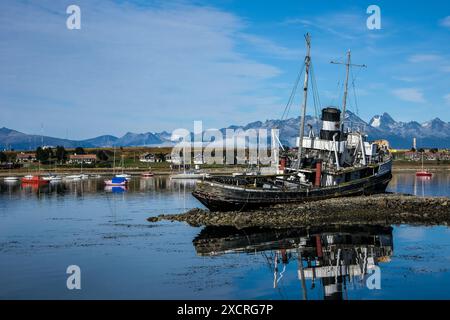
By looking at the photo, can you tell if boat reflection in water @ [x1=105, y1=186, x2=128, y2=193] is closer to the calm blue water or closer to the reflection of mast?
the calm blue water

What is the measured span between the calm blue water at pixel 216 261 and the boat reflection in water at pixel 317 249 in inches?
2.7

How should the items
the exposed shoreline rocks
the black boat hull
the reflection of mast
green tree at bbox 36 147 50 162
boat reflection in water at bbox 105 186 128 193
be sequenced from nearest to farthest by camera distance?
1. the reflection of mast
2. the exposed shoreline rocks
3. the black boat hull
4. boat reflection in water at bbox 105 186 128 193
5. green tree at bbox 36 147 50 162

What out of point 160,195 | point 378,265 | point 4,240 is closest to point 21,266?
point 4,240

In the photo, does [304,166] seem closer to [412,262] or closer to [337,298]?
[412,262]

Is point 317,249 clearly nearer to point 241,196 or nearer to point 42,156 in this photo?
point 241,196

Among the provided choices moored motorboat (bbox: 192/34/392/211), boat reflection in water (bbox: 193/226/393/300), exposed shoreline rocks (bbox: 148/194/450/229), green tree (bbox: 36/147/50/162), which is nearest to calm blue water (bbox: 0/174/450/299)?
boat reflection in water (bbox: 193/226/393/300)

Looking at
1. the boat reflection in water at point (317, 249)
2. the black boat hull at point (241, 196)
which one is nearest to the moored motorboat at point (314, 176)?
the black boat hull at point (241, 196)

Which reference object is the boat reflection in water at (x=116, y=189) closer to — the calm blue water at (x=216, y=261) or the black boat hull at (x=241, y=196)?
the calm blue water at (x=216, y=261)

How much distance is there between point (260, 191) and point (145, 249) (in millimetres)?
16708

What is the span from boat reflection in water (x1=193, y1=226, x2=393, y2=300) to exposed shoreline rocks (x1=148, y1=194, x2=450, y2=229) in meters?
2.46

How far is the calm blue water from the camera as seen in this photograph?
27344 mm

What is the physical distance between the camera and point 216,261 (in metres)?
34.5

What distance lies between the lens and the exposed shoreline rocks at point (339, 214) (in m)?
48.6

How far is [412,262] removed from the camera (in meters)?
33.7
